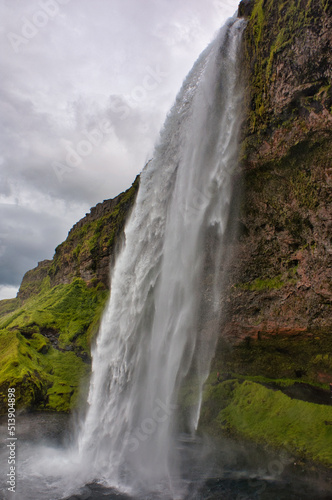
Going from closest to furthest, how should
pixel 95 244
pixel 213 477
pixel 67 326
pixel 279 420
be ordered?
pixel 213 477
pixel 279 420
pixel 67 326
pixel 95 244

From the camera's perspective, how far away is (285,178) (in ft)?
45.4

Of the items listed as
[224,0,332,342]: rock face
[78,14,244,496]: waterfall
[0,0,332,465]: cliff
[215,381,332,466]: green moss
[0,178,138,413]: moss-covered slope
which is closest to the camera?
[215,381,332,466]: green moss

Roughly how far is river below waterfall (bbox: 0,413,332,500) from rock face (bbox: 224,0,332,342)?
205 inches

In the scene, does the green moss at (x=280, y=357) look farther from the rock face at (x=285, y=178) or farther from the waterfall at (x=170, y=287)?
the waterfall at (x=170, y=287)

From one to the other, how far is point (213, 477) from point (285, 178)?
38.6ft

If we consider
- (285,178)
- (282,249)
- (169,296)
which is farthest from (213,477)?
(285,178)

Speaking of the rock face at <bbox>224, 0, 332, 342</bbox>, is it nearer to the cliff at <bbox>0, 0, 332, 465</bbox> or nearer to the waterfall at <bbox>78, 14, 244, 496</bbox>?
the cliff at <bbox>0, 0, 332, 465</bbox>

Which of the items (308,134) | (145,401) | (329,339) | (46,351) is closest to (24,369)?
(46,351)

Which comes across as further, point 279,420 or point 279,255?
point 279,255

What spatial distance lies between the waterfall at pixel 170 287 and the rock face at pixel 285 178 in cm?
111

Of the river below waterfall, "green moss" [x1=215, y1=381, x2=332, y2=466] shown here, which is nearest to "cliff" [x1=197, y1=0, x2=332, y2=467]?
"green moss" [x1=215, y1=381, x2=332, y2=466]

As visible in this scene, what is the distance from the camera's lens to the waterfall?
12641mm

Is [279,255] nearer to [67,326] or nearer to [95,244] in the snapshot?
[67,326]

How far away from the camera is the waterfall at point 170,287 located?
12641 millimetres
